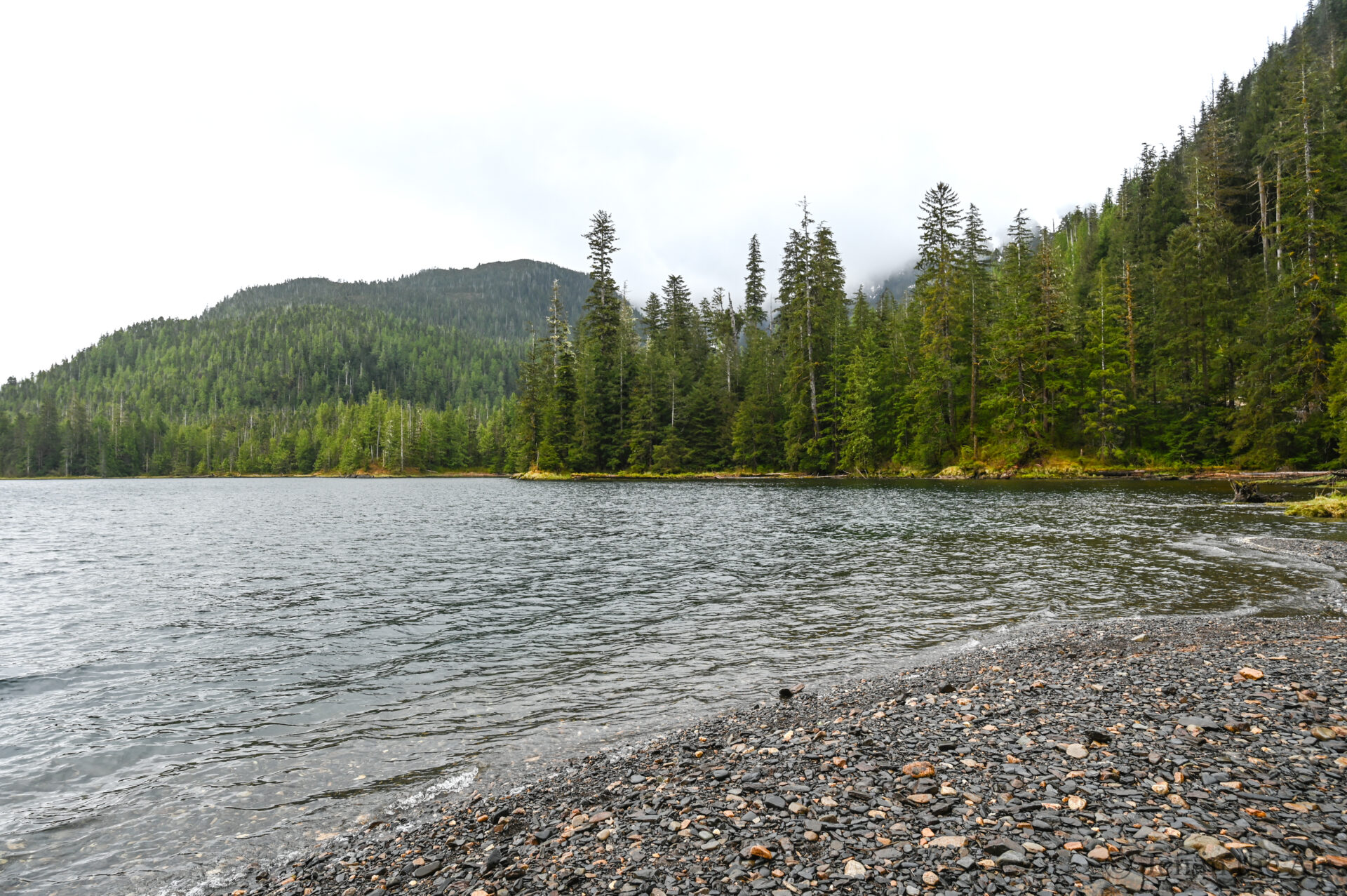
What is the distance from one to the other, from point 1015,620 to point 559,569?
14.2 meters

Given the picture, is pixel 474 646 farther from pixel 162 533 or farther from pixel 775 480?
pixel 775 480

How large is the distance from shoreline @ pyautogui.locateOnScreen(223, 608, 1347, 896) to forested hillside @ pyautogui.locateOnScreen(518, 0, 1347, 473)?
1755 inches

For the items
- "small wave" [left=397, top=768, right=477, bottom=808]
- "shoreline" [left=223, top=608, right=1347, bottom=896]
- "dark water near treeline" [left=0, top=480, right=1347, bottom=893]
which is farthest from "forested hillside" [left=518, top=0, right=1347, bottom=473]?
"small wave" [left=397, top=768, right=477, bottom=808]

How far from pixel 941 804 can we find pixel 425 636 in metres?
11.7

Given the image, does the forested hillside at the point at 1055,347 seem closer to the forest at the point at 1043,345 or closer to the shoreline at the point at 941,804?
the forest at the point at 1043,345

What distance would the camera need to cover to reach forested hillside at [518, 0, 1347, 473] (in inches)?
1959

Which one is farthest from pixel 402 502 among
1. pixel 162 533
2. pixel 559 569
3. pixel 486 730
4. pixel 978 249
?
pixel 978 249

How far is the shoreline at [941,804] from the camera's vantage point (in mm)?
4215

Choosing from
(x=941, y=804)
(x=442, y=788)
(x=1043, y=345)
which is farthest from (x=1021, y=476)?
(x=442, y=788)

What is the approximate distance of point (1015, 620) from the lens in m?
13.9

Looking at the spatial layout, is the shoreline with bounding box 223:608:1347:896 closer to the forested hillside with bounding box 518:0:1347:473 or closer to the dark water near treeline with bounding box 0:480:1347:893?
the dark water near treeline with bounding box 0:480:1347:893

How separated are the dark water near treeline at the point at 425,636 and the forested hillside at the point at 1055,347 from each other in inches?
1100

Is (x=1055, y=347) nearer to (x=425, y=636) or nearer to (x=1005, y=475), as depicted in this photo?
(x=1005, y=475)

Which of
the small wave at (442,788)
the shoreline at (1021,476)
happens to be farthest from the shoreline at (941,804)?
the shoreline at (1021,476)
